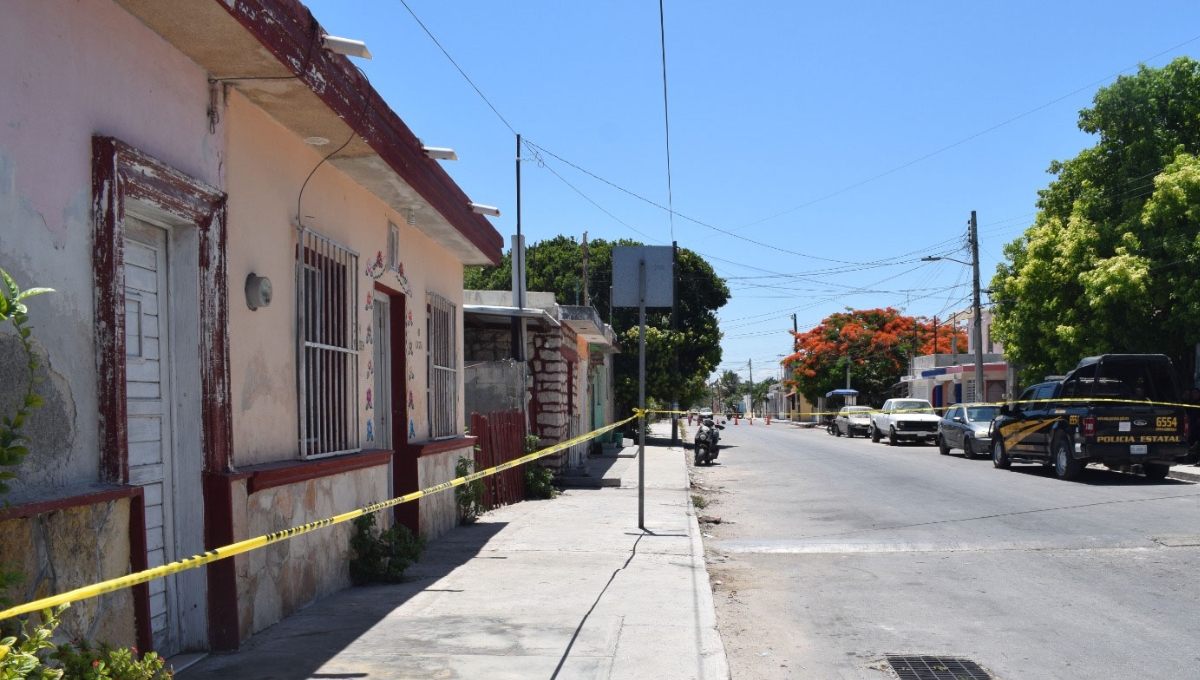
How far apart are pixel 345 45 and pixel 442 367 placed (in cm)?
638

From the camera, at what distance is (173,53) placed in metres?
5.38

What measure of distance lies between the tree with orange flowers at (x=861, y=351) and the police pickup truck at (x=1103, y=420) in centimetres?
4132

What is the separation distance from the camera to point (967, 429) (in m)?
25.9

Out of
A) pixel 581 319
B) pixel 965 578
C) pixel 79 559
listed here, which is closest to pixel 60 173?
pixel 79 559

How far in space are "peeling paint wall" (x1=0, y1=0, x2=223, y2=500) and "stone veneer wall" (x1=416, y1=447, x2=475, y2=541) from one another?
580cm

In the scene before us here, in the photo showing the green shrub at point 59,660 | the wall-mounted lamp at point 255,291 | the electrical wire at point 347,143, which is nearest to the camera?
the green shrub at point 59,660

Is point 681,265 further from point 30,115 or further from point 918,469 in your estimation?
point 30,115

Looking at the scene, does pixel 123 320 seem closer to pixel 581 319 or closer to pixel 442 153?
pixel 442 153

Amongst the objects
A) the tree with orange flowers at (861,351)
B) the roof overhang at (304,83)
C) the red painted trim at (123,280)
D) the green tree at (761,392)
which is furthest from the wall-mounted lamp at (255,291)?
the green tree at (761,392)

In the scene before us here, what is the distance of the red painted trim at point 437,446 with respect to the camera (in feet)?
33.2

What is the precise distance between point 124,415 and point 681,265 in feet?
129

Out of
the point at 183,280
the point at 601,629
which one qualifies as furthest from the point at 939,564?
the point at 183,280

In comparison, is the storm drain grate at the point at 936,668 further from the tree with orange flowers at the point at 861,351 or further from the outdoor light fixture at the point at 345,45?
the tree with orange flowers at the point at 861,351

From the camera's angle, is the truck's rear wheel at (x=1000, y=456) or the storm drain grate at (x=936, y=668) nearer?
the storm drain grate at (x=936, y=668)
